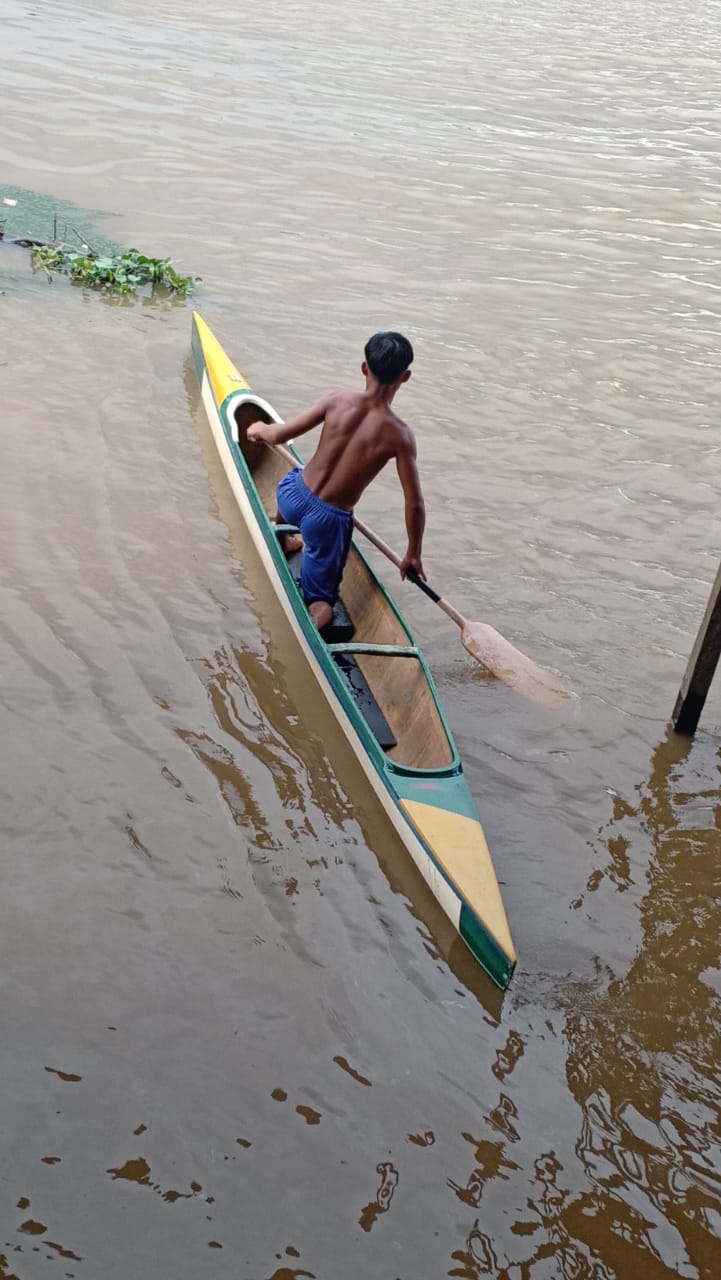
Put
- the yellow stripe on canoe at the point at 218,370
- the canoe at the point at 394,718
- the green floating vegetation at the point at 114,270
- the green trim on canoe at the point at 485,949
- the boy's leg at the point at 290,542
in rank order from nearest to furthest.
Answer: the green trim on canoe at the point at 485,949 → the canoe at the point at 394,718 → the boy's leg at the point at 290,542 → the yellow stripe on canoe at the point at 218,370 → the green floating vegetation at the point at 114,270

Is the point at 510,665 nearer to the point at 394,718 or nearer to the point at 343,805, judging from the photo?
the point at 394,718

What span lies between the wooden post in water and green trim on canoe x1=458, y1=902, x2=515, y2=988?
1.93 meters

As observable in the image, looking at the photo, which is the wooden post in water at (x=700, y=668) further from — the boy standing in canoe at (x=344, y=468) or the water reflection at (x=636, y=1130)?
the boy standing in canoe at (x=344, y=468)

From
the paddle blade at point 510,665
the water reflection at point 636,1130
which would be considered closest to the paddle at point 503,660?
the paddle blade at point 510,665

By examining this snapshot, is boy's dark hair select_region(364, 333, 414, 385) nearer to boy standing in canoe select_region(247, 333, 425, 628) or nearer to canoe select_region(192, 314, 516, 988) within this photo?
boy standing in canoe select_region(247, 333, 425, 628)

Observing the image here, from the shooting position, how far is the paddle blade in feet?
19.7

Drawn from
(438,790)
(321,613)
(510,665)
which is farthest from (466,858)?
Answer: (321,613)

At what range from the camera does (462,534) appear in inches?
293

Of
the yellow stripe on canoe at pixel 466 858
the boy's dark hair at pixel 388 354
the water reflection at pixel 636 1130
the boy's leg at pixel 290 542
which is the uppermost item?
the boy's dark hair at pixel 388 354

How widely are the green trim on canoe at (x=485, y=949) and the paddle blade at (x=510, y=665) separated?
1.87 metres

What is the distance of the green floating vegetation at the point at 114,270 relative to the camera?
9984mm

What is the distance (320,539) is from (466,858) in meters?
2.06

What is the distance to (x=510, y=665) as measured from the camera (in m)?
6.02

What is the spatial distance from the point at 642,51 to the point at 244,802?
25077mm
